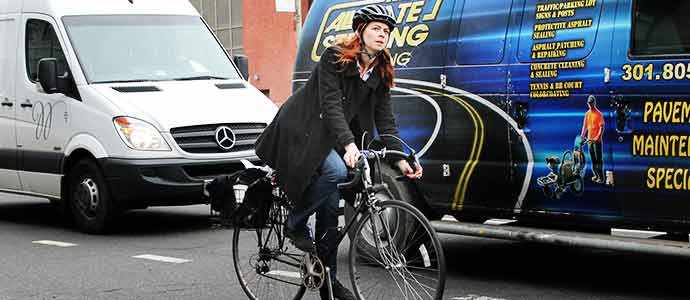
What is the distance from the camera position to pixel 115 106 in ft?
35.4

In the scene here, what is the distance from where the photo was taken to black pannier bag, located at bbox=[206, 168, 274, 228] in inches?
260

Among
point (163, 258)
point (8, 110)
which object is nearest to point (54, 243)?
point (163, 258)

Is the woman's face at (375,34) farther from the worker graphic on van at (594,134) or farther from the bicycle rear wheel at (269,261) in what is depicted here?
the worker graphic on van at (594,134)

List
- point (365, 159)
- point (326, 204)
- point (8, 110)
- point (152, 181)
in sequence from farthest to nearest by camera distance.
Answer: point (8, 110) < point (152, 181) < point (326, 204) < point (365, 159)

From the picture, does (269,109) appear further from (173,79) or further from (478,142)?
(478,142)

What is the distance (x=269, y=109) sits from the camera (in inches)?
452

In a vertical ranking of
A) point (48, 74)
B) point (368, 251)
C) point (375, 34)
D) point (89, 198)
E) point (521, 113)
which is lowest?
point (89, 198)

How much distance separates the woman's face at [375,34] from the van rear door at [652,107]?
160cm

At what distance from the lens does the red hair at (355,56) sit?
19.8 feet

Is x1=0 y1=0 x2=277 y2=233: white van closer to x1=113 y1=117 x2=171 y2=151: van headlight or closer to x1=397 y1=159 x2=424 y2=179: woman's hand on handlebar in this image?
x1=113 y1=117 x2=171 y2=151: van headlight

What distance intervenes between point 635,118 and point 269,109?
527 centimetres

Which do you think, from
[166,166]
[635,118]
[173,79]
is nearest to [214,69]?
[173,79]

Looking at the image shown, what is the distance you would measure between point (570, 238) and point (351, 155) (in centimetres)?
170

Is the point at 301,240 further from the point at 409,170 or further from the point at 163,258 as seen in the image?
the point at 163,258
